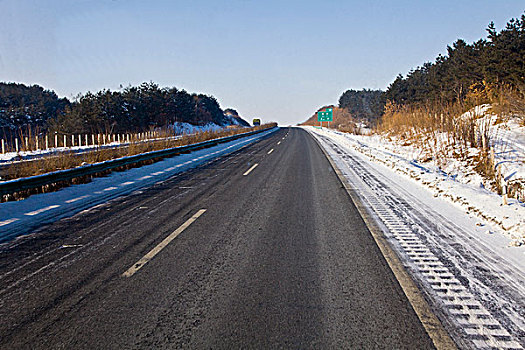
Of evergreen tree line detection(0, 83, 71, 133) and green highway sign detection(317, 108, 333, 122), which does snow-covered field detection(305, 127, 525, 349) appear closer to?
evergreen tree line detection(0, 83, 71, 133)

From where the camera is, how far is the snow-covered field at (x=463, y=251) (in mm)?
2802

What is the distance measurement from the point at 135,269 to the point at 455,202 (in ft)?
20.6

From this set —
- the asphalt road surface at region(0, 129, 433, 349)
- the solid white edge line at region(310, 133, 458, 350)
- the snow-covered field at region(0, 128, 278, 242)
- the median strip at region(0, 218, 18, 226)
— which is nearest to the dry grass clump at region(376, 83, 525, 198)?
the solid white edge line at region(310, 133, 458, 350)

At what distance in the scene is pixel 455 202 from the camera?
6.83 metres

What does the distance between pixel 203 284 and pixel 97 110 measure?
45.3 metres

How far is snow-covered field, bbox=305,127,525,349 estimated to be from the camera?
2802mm

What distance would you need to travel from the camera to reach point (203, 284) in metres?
3.54

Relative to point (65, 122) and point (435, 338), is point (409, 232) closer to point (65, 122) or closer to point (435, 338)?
point (435, 338)

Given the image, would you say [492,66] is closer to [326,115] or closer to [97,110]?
[97,110]

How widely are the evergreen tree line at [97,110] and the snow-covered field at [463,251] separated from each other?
32.5 m

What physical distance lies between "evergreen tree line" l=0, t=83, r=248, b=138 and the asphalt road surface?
106ft

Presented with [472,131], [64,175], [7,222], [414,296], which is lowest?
[414,296]

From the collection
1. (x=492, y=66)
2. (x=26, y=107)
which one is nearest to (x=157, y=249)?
(x=492, y=66)

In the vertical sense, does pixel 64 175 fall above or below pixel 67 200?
above
